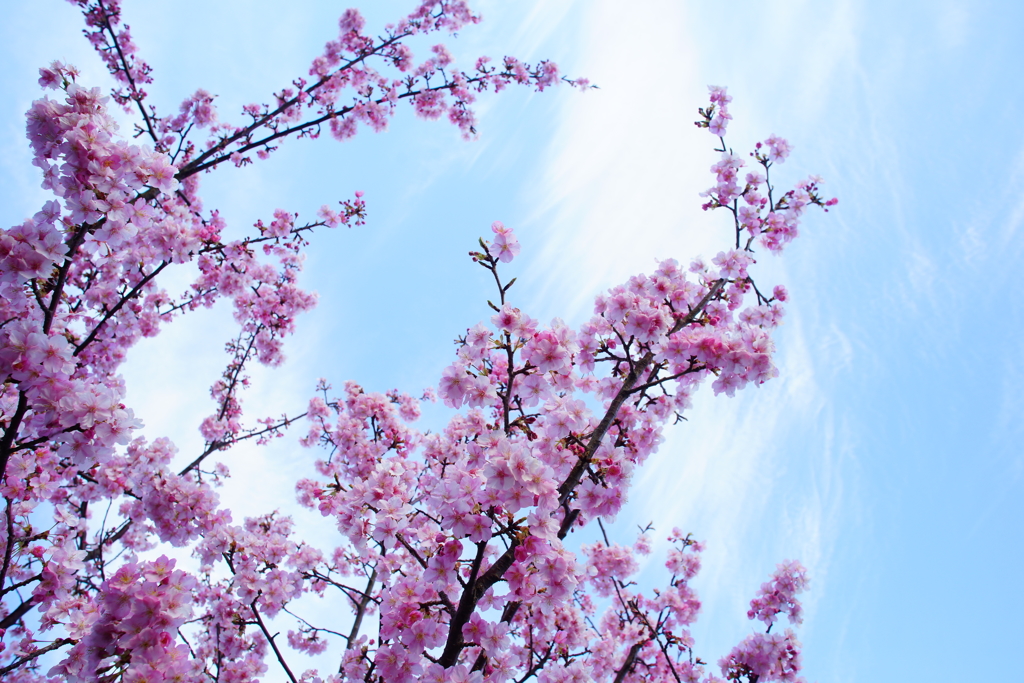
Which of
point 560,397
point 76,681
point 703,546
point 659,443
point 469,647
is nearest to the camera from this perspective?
point 76,681

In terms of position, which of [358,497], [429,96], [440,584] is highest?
[429,96]

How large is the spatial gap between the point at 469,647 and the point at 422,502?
2.71 m

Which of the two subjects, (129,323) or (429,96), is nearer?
(129,323)

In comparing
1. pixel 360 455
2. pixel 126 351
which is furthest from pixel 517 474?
pixel 126 351

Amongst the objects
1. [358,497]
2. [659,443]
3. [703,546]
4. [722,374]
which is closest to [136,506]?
[358,497]

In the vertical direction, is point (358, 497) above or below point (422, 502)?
below

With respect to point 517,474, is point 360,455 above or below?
above

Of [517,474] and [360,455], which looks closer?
[517,474]

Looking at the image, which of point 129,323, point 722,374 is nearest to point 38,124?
point 722,374

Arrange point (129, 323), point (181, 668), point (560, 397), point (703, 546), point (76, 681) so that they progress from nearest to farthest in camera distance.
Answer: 1. point (181, 668)
2. point (76, 681)
3. point (560, 397)
4. point (129, 323)
5. point (703, 546)

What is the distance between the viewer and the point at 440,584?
3.70 meters

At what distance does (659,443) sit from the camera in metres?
5.30

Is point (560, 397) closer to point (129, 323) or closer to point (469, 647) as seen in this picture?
point (469, 647)

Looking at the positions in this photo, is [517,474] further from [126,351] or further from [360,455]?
[126,351]
